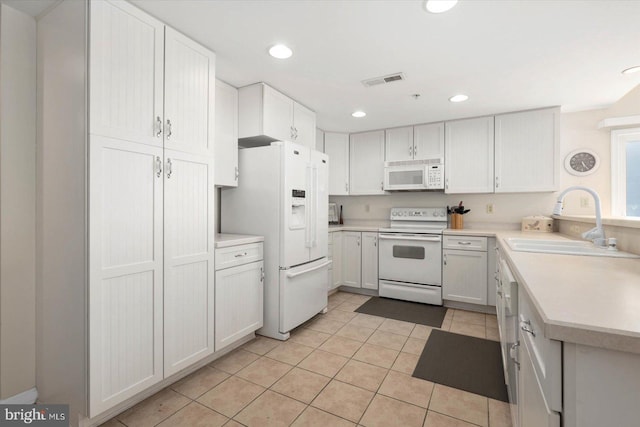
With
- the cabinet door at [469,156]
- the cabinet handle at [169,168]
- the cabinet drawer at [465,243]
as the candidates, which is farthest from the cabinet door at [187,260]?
the cabinet door at [469,156]

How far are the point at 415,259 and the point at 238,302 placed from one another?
2273mm

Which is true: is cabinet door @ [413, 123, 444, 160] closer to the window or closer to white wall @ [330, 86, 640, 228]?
white wall @ [330, 86, 640, 228]

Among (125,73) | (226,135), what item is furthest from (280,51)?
(125,73)

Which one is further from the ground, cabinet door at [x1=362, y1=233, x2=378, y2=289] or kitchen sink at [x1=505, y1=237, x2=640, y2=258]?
kitchen sink at [x1=505, y1=237, x2=640, y2=258]

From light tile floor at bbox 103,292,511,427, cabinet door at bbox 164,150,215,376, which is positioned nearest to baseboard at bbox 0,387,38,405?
light tile floor at bbox 103,292,511,427

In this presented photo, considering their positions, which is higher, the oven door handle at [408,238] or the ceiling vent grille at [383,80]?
the ceiling vent grille at [383,80]

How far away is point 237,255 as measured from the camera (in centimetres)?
241

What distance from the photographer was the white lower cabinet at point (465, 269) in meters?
3.32

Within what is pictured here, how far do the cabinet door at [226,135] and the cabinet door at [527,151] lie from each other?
3027mm

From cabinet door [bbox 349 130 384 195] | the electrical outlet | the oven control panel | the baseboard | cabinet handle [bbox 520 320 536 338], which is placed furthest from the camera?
cabinet door [bbox 349 130 384 195]

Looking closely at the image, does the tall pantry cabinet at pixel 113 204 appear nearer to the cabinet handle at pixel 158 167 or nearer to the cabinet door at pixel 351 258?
the cabinet handle at pixel 158 167

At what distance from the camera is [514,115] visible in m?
3.42

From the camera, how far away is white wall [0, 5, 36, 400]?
1.69m

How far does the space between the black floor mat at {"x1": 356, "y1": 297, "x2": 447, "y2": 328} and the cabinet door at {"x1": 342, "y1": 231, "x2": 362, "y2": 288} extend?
383 mm
